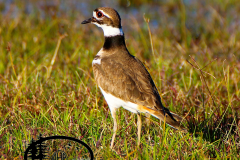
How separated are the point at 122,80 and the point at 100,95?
1.01 metres

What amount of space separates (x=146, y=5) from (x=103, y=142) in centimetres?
786

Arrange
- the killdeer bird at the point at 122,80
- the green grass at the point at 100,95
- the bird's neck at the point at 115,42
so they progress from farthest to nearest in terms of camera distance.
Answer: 1. the bird's neck at the point at 115,42
2. the killdeer bird at the point at 122,80
3. the green grass at the point at 100,95

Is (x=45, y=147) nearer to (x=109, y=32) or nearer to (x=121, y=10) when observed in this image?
(x=109, y=32)

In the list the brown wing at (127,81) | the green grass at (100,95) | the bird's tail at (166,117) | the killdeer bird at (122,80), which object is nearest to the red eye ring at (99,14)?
the killdeer bird at (122,80)

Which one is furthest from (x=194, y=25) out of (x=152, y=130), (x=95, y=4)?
(x=152, y=130)

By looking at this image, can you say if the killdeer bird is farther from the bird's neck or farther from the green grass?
the green grass

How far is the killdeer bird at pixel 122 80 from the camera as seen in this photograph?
3.40 meters

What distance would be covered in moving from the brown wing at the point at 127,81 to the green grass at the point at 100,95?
0.80 ft

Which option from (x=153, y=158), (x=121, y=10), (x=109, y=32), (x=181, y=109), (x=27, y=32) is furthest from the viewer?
(x=121, y=10)

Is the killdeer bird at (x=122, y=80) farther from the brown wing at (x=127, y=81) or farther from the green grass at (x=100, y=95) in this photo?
the green grass at (x=100, y=95)

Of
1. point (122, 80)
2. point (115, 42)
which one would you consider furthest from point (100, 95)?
point (122, 80)

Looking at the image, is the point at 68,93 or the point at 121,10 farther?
the point at 121,10

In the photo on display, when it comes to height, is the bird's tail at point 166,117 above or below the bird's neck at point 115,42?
below

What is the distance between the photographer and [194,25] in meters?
8.16
